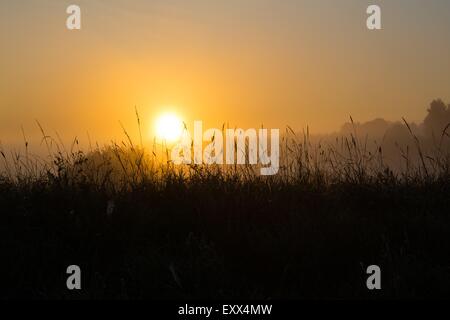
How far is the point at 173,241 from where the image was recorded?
461cm

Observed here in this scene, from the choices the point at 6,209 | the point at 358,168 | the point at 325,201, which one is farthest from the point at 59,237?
the point at 358,168

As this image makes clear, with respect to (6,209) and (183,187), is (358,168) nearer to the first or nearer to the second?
(183,187)

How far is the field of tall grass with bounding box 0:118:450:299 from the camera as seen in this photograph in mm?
3900

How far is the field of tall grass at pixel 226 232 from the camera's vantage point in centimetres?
390

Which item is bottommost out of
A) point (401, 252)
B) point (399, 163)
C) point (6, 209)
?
point (401, 252)

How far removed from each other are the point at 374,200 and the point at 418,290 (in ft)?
6.10

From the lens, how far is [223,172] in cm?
620

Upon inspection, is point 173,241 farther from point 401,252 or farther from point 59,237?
point 401,252

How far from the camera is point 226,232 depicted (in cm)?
464

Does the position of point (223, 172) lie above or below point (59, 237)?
above

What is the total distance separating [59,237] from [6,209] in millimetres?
819

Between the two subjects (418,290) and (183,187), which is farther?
(183,187)
